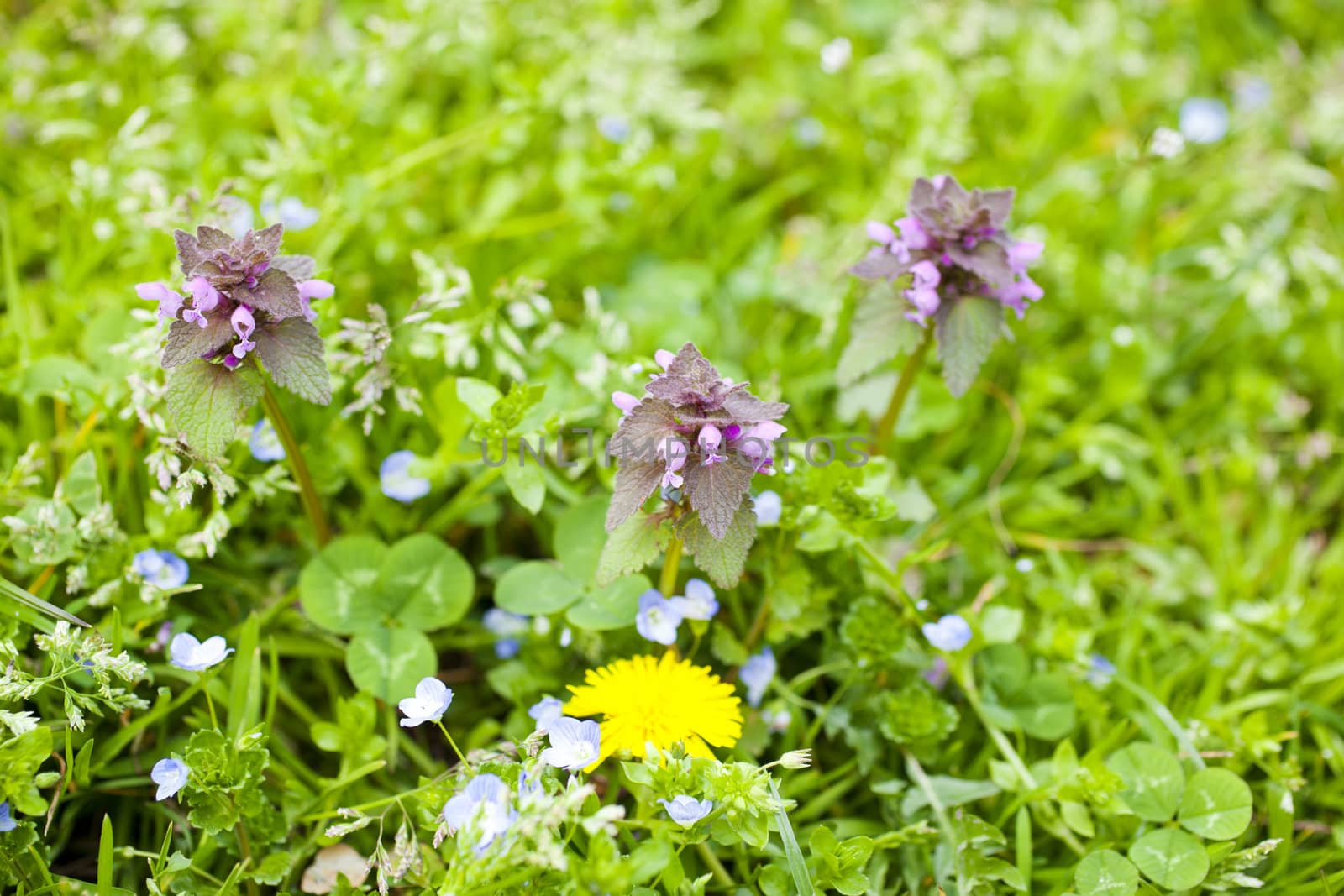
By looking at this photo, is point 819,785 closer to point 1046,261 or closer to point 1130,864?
point 1130,864

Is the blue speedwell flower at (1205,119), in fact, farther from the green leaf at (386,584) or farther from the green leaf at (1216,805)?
the green leaf at (386,584)

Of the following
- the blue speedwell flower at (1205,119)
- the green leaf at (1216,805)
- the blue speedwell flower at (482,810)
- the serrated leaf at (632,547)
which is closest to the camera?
the blue speedwell flower at (482,810)

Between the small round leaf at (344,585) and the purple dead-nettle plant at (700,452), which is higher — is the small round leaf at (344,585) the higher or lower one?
the lower one

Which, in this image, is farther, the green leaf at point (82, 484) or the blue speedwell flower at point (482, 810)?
the green leaf at point (82, 484)

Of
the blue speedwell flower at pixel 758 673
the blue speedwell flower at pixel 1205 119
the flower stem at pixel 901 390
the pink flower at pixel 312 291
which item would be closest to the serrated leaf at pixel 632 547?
the blue speedwell flower at pixel 758 673

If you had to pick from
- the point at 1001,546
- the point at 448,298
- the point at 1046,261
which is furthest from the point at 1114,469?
the point at 448,298

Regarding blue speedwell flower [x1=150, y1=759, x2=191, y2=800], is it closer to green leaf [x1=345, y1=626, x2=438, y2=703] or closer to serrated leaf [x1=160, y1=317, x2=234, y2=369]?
green leaf [x1=345, y1=626, x2=438, y2=703]

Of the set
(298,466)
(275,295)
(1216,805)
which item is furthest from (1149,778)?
(275,295)

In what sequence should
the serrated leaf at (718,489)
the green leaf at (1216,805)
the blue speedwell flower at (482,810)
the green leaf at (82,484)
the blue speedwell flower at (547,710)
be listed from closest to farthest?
the blue speedwell flower at (482,810) → the serrated leaf at (718,489) → the blue speedwell flower at (547,710) → the green leaf at (1216,805) → the green leaf at (82,484)

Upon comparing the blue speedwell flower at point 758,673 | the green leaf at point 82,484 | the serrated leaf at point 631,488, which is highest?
the serrated leaf at point 631,488
